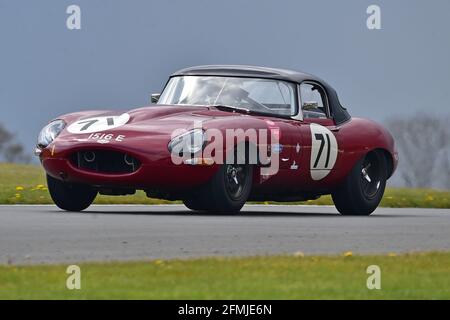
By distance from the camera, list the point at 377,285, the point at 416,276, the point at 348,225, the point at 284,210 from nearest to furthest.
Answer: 1. the point at 377,285
2. the point at 416,276
3. the point at 348,225
4. the point at 284,210

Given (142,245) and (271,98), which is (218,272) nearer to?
(142,245)

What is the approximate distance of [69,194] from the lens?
16.3 metres

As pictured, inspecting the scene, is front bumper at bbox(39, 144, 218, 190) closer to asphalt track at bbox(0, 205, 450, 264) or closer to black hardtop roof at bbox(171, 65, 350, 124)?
asphalt track at bbox(0, 205, 450, 264)

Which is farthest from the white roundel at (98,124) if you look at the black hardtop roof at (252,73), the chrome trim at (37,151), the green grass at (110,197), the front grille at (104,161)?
the green grass at (110,197)

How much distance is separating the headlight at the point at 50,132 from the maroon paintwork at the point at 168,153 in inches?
4.6

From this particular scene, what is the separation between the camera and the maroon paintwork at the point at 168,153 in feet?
49.2

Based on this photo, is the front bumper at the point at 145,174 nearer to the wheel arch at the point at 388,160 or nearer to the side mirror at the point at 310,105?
the side mirror at the point at 310,105

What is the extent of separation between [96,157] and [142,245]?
3687mm

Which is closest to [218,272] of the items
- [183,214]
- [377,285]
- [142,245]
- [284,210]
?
[377,285]

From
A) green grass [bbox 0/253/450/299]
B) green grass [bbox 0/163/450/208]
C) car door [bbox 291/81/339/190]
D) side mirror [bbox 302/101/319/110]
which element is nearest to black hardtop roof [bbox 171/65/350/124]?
car door [bbox 291/81/339/190]

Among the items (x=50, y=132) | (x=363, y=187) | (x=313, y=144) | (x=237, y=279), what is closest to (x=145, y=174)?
(x=50, y=132)

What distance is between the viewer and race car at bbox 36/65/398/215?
15.0m

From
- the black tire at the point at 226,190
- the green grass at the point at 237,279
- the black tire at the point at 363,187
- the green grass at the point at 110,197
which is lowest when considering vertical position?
the green grass at the point at 110,197

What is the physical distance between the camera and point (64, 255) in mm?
10734
